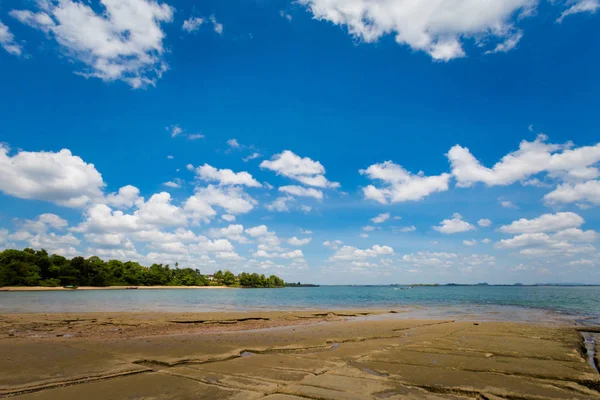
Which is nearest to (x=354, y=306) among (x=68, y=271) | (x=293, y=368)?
(x=293, y=368)

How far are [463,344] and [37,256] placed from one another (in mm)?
151112

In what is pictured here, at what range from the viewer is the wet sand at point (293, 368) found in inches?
279

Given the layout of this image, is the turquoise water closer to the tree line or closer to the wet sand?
the wet sand

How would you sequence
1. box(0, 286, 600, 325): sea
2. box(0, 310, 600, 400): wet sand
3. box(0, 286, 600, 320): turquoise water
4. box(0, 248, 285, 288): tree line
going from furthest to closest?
1. box(0, 248, 285, 288): tree line
2. box(0, 286, 600, 320): turquoise water
3. box(0, 286, 600, 325): sea
4. box(0, 310, 600, 400): wet sand

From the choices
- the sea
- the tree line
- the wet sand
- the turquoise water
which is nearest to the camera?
the wet sand

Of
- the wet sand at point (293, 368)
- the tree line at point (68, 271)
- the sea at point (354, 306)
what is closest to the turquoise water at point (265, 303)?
the sea at point (354, 306)

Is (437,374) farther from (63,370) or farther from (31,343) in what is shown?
(31,343)

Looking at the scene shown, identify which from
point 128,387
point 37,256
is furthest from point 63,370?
point 37,256

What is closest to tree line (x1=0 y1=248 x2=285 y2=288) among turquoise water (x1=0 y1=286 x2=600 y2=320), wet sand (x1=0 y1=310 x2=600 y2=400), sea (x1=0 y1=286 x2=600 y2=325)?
turquoise water (x1=0 y1=286 x2=600 y2=320)

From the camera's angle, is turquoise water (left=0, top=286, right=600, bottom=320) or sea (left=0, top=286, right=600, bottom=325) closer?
sea (left=0, top=286, right=600, bottom=325)

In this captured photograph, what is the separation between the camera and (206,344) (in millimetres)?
13125

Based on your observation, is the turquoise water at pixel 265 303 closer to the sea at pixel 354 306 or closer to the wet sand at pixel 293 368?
the sea at pixel 354 306

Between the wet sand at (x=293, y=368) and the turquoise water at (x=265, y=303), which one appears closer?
the wet sand at (x=293, y=368)

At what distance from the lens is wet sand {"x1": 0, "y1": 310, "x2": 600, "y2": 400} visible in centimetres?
709
